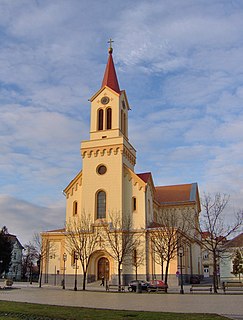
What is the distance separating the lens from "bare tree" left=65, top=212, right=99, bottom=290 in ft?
155

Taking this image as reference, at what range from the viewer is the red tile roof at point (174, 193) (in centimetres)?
6712

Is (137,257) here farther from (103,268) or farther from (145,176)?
(145,176)

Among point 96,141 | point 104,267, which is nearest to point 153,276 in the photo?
point 104,267

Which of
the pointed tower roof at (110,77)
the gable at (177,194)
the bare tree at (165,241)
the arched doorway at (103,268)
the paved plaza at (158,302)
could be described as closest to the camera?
the paved plaza at (158,302)

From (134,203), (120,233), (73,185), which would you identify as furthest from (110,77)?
(120,233)

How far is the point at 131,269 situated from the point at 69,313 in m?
34.5

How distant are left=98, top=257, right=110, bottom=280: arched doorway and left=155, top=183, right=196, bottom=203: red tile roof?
18679 mm

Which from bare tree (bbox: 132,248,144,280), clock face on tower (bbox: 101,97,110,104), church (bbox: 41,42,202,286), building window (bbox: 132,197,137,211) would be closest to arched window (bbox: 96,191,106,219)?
church (bbox: 41,42,202,286)

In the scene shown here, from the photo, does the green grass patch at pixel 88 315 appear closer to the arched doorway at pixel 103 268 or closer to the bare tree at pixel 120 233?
the bare tree at pixel 120 233

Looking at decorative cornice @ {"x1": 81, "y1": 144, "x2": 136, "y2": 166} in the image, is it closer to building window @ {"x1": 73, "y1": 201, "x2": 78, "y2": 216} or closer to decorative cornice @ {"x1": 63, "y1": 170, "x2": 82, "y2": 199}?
decorative cornice @ {"x1": 63, "y1": 170, "x2": 82, "y2": 199}

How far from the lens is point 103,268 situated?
171ft

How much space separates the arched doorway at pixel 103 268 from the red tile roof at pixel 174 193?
18.7 meters

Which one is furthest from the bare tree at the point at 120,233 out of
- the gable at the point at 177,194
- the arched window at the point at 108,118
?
the gable at the point at 177,194

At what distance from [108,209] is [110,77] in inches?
825
